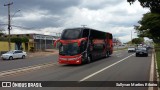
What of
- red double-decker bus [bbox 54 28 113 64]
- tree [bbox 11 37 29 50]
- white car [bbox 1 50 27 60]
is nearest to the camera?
red double-decker bus [bbox 54 28 113 64]

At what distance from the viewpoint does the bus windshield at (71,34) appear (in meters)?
28.2

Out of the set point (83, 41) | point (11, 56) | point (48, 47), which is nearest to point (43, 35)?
point (48, 47)

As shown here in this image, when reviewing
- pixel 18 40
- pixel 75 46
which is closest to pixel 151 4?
pixel 75 46

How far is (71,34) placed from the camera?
2847cm

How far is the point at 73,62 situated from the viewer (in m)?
27.9

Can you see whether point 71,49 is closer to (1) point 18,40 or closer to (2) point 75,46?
(2) point 75,46

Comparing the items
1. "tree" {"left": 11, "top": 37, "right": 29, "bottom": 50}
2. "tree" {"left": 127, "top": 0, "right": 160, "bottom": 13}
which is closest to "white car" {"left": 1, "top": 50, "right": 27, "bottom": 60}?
"tree" {"left": 11, "top": 37, "right": 29, "bottom": 50}

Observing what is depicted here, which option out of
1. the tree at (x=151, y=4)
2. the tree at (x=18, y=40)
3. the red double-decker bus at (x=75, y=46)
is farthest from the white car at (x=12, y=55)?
the tree at (x=151, y=4)

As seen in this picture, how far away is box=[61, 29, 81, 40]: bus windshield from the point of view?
92.5 feet

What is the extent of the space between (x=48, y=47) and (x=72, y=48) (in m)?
65.7

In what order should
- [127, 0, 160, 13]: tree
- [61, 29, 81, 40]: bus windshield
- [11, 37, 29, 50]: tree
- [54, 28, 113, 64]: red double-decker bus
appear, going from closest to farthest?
1. [127, 0, 160, 13]: tree
2. [54, 28, 113, 64]: red double-decker bus
3. [61, 29, 81, 40]: bus windshield
4. [11, 37, 29, 50]: tree

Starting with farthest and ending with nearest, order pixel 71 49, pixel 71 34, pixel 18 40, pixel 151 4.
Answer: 1. pixel 18 40
2. pixel 71 34
3. pixel 71 49
4. pixel 151 4

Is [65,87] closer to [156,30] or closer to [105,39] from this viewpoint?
[105,39]

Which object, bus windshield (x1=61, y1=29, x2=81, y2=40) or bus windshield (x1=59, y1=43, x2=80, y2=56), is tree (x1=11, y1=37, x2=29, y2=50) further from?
bus windshield (x1=59, y1=43, x2=80, y2=56)
